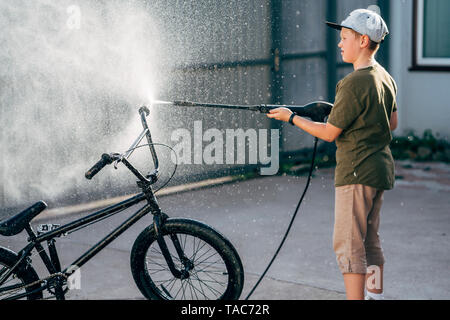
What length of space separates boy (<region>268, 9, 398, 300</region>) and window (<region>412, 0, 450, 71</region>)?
7.41m

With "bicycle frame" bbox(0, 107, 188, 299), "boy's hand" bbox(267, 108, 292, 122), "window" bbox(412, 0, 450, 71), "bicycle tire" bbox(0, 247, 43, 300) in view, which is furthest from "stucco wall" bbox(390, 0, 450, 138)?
"bicycle tire" bbox(0, 247, 43, 300)

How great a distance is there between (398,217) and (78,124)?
9.93 ft

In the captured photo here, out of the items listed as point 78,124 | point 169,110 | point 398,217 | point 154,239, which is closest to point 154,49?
point 169,110

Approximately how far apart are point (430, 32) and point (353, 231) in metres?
7.94

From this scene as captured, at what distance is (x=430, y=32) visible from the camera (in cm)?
1141

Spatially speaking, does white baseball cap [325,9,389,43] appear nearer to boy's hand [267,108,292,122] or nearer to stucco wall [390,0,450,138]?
boy's hand [267,108,292,122]

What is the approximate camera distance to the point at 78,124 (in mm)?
7453

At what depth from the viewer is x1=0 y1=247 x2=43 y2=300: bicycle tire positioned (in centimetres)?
420

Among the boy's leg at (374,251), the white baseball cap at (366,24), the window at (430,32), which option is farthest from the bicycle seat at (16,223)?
the window at (430,32)

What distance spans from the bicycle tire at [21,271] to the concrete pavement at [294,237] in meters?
0.81

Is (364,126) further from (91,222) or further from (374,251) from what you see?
(91,222)
